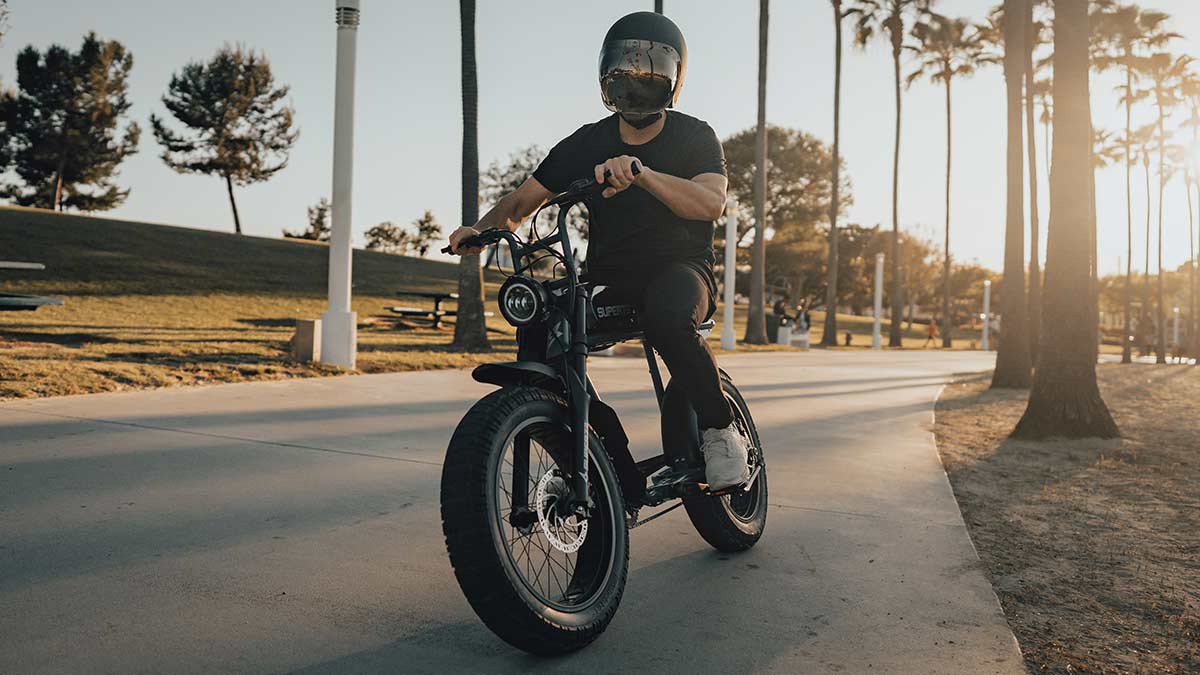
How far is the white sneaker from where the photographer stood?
325 centimetres

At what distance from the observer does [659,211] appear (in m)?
3.26

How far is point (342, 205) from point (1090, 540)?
8.78 metres

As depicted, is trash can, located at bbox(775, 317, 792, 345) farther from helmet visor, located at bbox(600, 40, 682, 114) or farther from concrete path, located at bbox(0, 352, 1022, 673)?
helmet visor, located at bbox(600, 40, 682, 114)

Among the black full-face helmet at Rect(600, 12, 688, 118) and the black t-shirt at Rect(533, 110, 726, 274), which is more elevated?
the black full-face helmet at Rect(600, 12, 688, 118)

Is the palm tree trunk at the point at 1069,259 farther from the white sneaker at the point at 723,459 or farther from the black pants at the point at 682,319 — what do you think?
the black pants at the point at 682,319

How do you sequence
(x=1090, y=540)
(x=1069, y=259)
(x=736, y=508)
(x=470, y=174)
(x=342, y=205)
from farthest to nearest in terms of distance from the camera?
(x=470, y=174)
(x=342, y=205)
(x=1069, y=259)
(x=1090, y=540)
(x=736, y=508)

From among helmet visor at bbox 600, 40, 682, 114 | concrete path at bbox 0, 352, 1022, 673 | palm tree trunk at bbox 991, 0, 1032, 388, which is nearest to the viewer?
concrete path at bbox 0, 352, 1022, 673

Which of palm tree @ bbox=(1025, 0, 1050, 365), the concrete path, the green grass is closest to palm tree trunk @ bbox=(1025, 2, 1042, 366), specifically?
palm tree @ bbox=(1025, 0, 1050, 365)

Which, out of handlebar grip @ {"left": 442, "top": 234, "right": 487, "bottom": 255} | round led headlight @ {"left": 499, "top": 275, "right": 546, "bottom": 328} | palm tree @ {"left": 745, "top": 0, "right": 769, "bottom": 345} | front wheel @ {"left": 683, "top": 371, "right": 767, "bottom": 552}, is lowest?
front wheel @ {"left": 683, "top": 371, "right": 767, "bottom": 552}

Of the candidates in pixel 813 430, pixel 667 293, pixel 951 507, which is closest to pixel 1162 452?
pixel 813 430

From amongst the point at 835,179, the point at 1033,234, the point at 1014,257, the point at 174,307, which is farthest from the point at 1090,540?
the point at 835,179

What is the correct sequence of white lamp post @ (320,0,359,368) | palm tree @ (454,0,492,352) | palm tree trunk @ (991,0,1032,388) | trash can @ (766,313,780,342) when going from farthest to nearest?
trash can @ (766,313,780,342) < palm tree @ (454,0,492,352) < palm tree trunk @ (991,0,1032,388) < white lamp post @ (320,0,359,368)

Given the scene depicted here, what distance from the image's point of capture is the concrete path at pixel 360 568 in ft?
8.78

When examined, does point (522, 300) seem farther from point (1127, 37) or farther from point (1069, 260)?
point (1127, 37)
